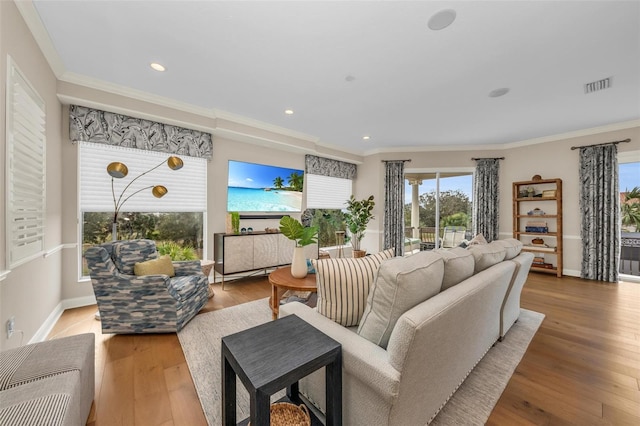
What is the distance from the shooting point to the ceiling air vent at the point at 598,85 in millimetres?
2730

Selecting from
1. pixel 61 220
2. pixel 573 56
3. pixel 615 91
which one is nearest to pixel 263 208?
pixel 61 220

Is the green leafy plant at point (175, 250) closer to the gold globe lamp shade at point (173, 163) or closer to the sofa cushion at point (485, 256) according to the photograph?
the gold globe lamp shade at point (173, 163)

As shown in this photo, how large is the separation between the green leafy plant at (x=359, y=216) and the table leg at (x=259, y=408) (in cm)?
504

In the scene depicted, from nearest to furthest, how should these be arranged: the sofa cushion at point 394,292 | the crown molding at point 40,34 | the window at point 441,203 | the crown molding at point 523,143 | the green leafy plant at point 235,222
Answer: the sofa cushion at point 394,292 → the crown molding at point 40,34 → the green leafy plant at point 235,222 → the crown molding at point 523,143 → the window at point 441,203

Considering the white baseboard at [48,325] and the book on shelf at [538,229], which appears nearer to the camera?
the white baseboard at [48,325]

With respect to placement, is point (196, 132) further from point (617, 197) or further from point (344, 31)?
point (617, 197)

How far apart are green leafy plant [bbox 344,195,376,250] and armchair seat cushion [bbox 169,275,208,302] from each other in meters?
3.71

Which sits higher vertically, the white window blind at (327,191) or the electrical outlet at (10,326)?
the white window blind at (327,191)

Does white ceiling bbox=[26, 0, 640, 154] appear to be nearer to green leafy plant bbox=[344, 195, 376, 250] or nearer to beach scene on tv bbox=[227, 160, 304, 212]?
beach scene on tv bbox=[227, 160, 304, 212]

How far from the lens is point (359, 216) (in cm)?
582

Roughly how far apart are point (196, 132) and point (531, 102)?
480cm

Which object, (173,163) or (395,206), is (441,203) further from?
(173,163)

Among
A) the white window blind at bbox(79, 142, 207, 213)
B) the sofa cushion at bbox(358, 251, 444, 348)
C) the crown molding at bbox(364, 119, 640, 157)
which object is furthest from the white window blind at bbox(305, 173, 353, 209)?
the sofa cushion at bbox(358, 251, 444, 348)

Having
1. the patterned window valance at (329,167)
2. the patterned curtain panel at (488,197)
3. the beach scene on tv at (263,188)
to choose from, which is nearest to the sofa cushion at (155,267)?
the beach scene on tv at (263,188)
